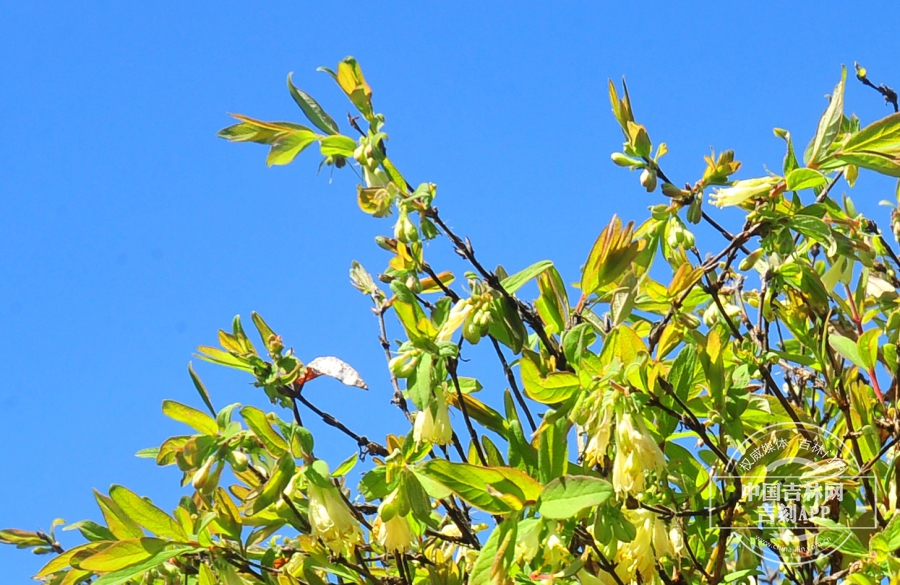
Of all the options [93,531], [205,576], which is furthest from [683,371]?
[93,531]

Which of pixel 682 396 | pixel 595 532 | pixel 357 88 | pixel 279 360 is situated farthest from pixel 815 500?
pixel 357 88

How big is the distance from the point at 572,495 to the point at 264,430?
18.5 inches

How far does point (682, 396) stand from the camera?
1332 millimetres

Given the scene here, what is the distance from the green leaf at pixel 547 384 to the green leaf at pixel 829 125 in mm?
542

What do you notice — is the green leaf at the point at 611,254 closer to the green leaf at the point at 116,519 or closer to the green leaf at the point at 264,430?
the green leaf at the point at 264,430

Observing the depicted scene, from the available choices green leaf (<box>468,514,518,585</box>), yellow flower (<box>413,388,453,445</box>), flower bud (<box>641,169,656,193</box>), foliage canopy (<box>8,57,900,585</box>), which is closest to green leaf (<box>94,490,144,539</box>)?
foliage canopy (<box>8,57,900,585</box>)

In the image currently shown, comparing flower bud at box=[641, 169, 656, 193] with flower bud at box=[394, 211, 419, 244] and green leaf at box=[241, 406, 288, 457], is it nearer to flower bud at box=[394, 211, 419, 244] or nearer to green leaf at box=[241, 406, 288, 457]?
flower bud at box=[394, 211, 419, 244]

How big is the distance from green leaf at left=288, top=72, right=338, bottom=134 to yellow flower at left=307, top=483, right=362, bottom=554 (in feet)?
1.93

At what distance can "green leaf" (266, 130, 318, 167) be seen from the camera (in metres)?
1.49

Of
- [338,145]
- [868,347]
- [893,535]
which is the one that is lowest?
[893,535]

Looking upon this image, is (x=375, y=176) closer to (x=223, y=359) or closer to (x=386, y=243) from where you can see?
(x=386, y=243)

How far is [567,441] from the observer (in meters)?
1.19

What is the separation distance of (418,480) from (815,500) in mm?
721

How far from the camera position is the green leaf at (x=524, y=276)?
4.53 feet
